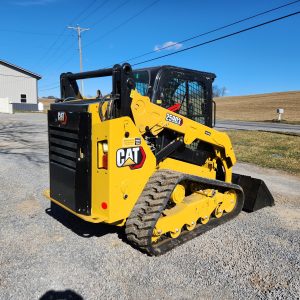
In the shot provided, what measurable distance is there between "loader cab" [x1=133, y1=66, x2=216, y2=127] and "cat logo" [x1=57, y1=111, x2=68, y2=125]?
1110mm

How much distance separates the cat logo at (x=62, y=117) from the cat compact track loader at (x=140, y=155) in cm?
1

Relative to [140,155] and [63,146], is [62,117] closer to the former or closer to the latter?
[63,146]

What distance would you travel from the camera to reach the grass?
989 centimetres

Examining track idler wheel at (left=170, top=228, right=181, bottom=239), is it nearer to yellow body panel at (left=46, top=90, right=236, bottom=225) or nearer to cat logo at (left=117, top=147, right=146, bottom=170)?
yellow body panel at (left=46, top=90, right=236, bottom=225)

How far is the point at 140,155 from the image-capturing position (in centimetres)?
389

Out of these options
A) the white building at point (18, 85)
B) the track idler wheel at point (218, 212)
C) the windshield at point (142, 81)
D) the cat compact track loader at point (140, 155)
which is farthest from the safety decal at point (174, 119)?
the white building at point (18, 85)

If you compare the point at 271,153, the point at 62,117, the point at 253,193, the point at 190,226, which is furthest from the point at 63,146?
the point at 271,153

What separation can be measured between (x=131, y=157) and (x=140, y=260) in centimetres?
124

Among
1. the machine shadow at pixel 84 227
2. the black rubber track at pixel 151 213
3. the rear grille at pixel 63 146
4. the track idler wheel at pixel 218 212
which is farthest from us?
the track idler wheel at pixel 218 212

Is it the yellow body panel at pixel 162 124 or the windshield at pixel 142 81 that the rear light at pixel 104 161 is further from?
the windshield at pixel 142 81

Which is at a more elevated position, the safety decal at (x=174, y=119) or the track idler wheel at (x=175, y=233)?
the safety decal at (x=174, y=119)

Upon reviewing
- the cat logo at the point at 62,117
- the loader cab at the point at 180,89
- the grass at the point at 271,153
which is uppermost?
the loader cab at the point at 180,89

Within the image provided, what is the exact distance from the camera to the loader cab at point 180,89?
14.3ft

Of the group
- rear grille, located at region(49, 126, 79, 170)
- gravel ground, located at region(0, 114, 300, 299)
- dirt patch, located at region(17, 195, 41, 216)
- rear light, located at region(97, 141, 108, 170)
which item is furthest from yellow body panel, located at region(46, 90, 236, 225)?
dirt patch, located at region(17, 195, 41, 216)
